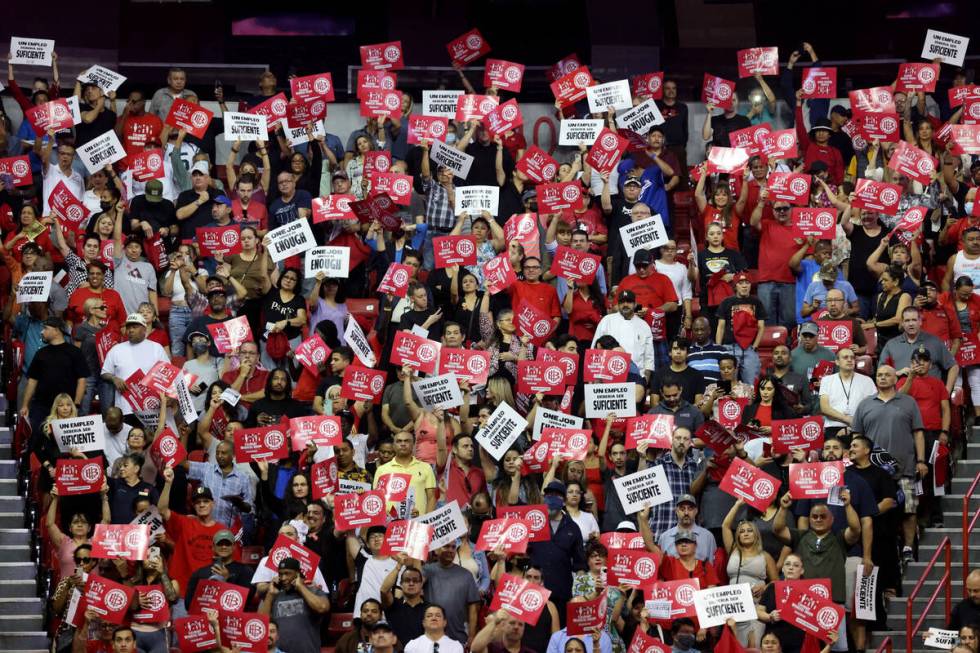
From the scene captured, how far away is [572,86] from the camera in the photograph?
2417 cm

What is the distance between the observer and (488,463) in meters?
19.3

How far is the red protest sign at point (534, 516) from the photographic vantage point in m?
18.0

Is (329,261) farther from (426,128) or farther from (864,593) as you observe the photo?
(864,593)

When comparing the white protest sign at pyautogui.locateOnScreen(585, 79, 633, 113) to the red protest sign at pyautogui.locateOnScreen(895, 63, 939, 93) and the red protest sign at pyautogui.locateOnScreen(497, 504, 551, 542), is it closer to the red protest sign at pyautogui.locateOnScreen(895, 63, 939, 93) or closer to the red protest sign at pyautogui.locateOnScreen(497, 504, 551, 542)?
the red protest sign at pyautogui.locateOnScreen(895, 63, 939, 93)

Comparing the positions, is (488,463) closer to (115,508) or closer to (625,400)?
(625,400)

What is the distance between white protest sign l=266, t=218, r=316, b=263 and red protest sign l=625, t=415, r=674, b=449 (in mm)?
4148

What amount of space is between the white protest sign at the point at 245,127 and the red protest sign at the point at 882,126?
20.0 ft

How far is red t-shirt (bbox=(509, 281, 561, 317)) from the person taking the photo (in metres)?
21.1

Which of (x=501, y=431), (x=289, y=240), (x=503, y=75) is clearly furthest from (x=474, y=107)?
(x=501, y=431)

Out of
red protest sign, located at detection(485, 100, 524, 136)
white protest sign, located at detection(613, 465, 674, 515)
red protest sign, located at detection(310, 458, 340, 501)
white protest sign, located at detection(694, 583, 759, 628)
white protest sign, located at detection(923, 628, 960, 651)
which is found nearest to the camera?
white protest sign, located at detection(923, 628, 960, 651)

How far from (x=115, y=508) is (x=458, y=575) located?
2972 millimetres

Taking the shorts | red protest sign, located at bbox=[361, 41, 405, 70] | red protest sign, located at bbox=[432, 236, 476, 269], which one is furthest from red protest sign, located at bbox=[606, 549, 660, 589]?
red protest sign, located at bbox=[361, 41, 405, 70]

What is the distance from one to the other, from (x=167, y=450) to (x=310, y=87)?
237 inches

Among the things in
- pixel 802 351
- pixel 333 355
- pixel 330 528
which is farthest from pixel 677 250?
pixel 330 528
